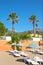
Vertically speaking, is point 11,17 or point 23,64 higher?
point 11,17

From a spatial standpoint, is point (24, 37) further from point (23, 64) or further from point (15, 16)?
point (23, 64)

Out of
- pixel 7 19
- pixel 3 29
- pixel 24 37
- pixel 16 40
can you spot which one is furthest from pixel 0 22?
pixel 16 40

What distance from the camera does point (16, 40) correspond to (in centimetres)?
3053

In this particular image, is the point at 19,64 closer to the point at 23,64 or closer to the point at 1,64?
the point at 23,64

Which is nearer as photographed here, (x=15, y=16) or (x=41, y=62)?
(x=41, y=62)

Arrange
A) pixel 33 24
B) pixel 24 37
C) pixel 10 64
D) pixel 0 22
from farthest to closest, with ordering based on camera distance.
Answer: pixel 0 22 → pixel 33 24 → pixel 24 37 → pixel 10 64

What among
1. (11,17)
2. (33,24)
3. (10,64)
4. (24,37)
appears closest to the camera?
(10,64)

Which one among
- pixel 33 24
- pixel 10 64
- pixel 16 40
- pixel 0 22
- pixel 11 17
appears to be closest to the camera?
pixel 10 64

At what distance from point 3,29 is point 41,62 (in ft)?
212

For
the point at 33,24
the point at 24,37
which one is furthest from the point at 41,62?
the point at 33,24

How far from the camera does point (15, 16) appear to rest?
68.4 m

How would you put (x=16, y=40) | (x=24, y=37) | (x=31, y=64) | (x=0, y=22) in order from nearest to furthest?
(x=31, y=64), (x=16, y=40), (x=24, y=37), (x=0, y=22)

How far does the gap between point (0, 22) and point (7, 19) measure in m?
11.9

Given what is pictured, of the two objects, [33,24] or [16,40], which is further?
[33,24]
